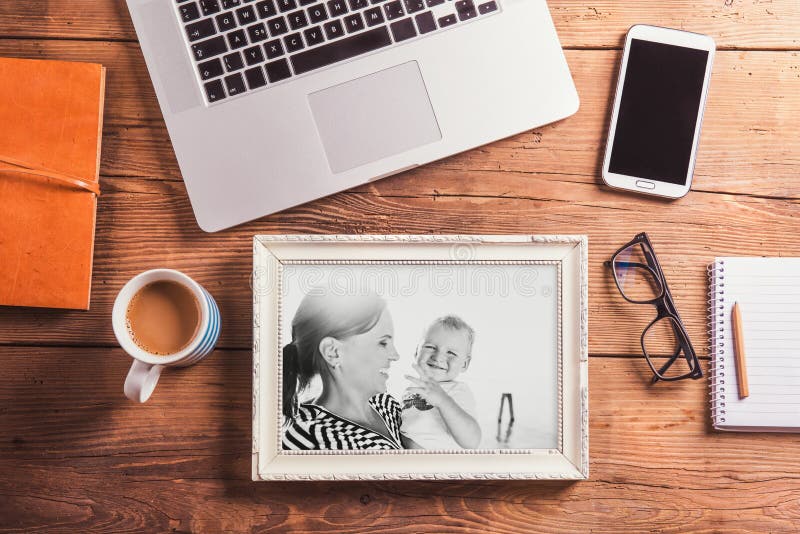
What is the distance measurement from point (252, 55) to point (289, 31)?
52 millimetres

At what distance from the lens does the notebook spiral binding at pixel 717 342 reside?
0.76 metres

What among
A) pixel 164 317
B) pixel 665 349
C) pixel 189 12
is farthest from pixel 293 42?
pixel 665 349

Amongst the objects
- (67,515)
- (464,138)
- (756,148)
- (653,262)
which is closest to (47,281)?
(67,515)

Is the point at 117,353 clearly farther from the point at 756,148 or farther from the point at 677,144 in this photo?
the point at 756,148

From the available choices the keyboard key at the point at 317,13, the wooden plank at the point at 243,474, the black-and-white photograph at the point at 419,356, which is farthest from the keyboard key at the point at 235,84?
the wooden plank at the point at 243,474

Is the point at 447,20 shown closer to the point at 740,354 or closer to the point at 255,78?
the point at 255,78

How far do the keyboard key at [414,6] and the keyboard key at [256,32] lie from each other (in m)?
0.17

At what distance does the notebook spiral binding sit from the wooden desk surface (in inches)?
0.5

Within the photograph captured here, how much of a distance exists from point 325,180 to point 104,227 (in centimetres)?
29

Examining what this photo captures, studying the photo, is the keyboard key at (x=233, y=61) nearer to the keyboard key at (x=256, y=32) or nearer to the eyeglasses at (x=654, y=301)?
the keyboard key at (x=256, y=32)

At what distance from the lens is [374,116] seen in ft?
2.46

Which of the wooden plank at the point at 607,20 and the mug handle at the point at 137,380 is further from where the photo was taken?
the wooden plank at the point at 607,20

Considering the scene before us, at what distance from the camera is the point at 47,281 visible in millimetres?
733

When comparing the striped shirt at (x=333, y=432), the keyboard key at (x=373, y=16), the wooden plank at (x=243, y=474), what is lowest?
the wooden plank at (x=243, y=474)
